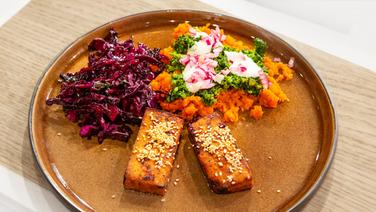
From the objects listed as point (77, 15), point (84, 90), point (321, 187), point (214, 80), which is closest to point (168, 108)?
point (214, 80)

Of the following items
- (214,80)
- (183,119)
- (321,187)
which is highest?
(214,80)

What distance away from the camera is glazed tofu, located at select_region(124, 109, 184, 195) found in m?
2.68

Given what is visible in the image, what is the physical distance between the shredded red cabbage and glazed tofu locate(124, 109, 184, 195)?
155 mm

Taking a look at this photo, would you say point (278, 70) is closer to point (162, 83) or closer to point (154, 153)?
point (162, 83)

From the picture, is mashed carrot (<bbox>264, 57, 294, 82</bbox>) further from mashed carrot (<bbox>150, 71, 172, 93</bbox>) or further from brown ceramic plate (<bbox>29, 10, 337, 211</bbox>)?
mashed carrot (<bbox>150, 71, 172, 93</bbox>)

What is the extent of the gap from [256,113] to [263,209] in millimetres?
706

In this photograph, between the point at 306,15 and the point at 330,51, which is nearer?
the point at 330,51

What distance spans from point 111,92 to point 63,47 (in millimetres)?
866

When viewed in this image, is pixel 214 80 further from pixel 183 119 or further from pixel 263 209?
pixel 263 209

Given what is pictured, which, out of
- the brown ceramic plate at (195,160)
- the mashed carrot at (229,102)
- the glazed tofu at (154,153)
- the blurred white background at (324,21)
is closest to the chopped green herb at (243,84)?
the mashed carrot at (229,102)

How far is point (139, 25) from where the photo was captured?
144 inches

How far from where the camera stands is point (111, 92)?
3129 mm

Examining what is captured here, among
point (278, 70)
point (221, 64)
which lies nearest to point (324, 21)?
point (278, 70)

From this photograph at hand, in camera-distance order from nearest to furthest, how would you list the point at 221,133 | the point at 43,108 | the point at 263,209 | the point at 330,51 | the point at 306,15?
the point at 263,209 → the point at 221,133 → the point at 43,108 → the point at 330,51 → the point at 306,15
